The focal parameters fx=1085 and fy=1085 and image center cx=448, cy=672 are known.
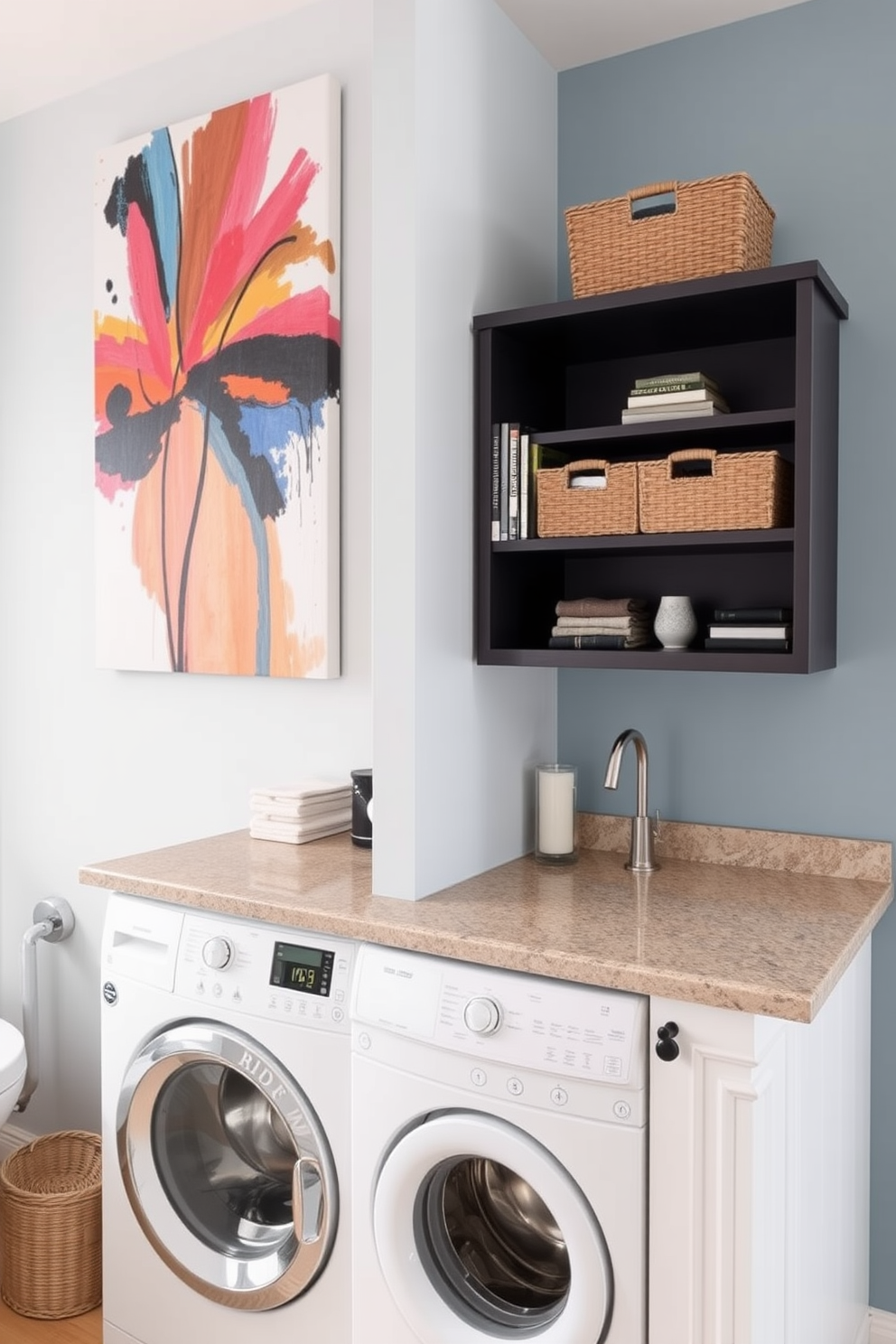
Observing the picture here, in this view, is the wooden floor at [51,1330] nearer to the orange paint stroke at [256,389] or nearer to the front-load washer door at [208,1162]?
the front-load washer door at [208,1162]

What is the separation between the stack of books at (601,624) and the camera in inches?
81.3

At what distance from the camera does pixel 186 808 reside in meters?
2.77

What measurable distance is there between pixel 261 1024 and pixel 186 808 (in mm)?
963

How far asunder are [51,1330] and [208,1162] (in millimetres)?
682

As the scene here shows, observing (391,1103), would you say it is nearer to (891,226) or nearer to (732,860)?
(732,860)

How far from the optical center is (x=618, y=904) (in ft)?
6.21

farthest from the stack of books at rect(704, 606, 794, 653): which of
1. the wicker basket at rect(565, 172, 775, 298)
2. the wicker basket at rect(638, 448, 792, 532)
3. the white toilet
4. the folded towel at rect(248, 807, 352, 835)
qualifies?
the white toilet

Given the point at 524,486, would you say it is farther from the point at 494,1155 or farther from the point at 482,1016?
the point at 494,1155

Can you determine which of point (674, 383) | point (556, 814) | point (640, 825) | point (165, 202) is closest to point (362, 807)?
point (556, 814)

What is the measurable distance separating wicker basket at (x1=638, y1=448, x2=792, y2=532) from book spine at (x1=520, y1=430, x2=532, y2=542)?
0.22 m

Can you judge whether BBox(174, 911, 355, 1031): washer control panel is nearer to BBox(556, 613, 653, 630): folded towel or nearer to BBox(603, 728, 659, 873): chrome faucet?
BBox(603, 728, 659, 873): chrome faucet

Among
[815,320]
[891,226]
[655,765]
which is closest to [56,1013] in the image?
[655,765]

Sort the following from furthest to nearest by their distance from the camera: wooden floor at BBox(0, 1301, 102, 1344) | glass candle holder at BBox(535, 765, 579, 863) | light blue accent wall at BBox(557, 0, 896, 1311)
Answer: wooden floor at BBox(0, 1301, 102, 1344) → glass candle holder at BBox(535, 765, 579, 863) → light blue accent wall at BBox(557, 0, 896, 1311)

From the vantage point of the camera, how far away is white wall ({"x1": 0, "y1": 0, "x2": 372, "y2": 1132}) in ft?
8.27
